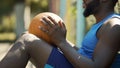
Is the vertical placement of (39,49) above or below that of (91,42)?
below

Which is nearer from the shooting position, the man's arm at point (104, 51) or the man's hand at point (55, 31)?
the man's arm at point (104, 51)

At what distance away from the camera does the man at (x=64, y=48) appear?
4.60m

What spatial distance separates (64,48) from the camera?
188 inches

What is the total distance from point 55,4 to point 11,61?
250 centimetres

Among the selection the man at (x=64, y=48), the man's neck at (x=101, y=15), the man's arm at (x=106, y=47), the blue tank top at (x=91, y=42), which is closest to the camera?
the man's arm at (x=106, y=47)

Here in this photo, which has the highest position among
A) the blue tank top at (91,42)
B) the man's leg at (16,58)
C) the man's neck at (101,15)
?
the man's neck at (101,15)

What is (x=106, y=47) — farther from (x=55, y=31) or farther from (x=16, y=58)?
(x=16, y=58)

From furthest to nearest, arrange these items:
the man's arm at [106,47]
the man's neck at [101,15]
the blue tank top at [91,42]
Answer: the man's neck at [101,15] → the blue tank top at [91,42] → the man's arm at [106,47]

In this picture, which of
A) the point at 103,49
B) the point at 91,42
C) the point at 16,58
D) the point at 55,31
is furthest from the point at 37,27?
the point at 103,49

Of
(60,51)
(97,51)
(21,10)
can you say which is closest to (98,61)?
(97,51)

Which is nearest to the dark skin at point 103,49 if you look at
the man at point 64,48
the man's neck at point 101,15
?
the man at point 64,48

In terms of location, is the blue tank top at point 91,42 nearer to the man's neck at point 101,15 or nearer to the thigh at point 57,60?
the man's neck at point 101,15

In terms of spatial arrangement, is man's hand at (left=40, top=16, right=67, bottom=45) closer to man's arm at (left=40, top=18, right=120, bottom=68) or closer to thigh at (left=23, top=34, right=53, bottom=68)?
thigh at (left=23, top=34, right=53, bottom=68)

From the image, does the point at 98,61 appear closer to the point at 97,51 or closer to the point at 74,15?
the point at 97,51
